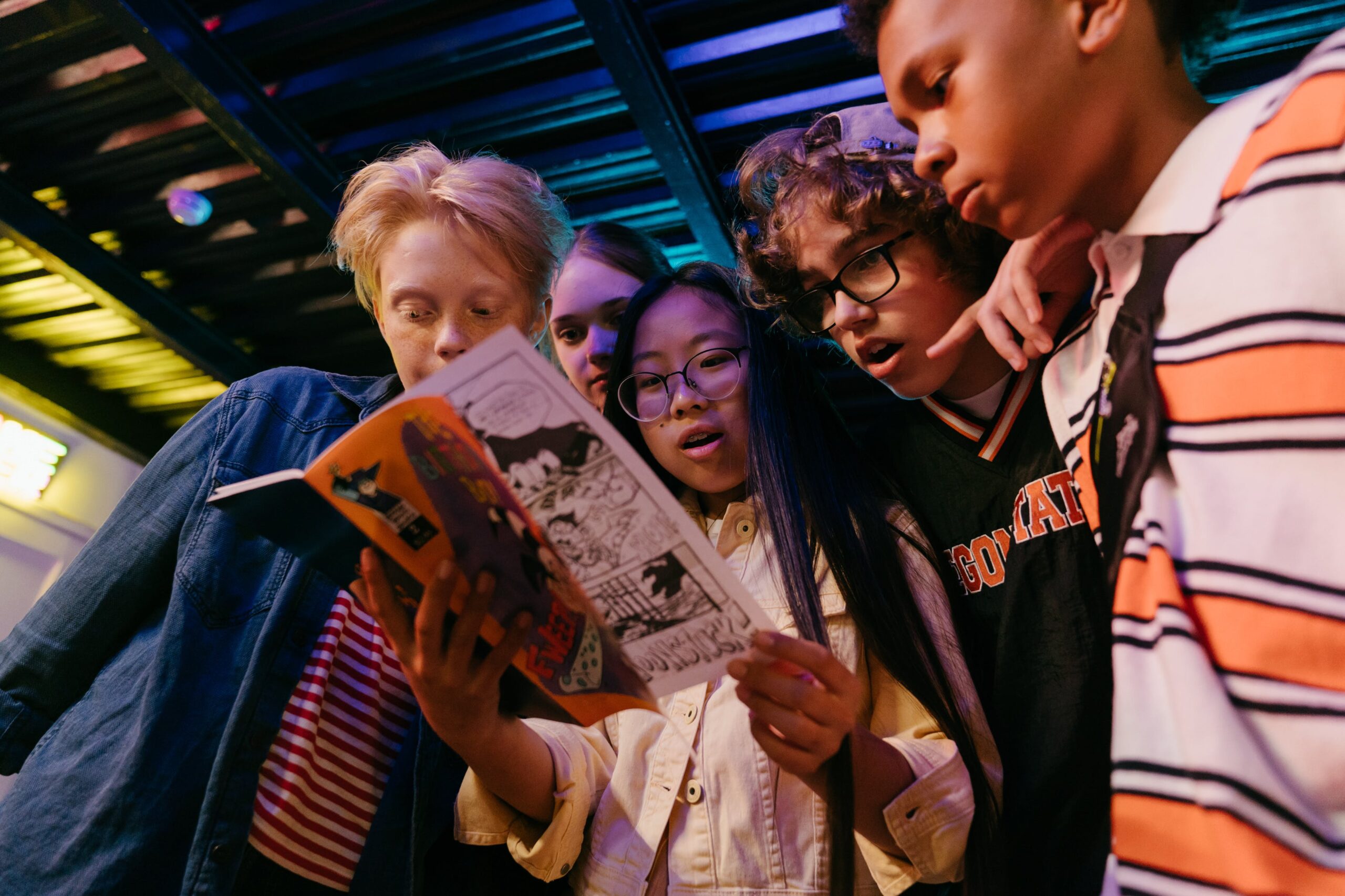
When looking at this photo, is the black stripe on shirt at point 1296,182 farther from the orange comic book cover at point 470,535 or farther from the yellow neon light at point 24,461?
the yellow neon light at point 24,461

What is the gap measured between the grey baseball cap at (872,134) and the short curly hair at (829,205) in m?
0.01

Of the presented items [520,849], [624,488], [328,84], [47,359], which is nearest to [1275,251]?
[624,488]

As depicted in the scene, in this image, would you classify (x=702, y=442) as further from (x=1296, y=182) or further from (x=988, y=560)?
(x=1296, y=182)

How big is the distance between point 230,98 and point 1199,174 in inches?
127

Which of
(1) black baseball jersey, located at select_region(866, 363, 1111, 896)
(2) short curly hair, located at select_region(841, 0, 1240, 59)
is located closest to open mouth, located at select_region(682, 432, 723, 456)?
(1) black baseball jersey, located at select_region(866, 363, 1111, 896)

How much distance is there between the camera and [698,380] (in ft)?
5.00

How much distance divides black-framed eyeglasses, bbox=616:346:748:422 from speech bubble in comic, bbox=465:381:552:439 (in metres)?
0.69

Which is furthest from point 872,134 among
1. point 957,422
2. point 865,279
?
point 957,422

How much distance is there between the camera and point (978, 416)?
4.76ft

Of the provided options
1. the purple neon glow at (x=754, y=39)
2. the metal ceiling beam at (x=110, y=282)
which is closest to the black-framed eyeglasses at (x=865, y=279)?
the purple neon glow at (x=754, y=39)

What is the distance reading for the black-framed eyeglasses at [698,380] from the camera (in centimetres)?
151

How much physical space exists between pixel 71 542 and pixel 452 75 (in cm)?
337

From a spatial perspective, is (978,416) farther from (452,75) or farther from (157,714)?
(452,75)

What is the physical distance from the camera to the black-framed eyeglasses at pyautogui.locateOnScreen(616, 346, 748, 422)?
4.96 feet
